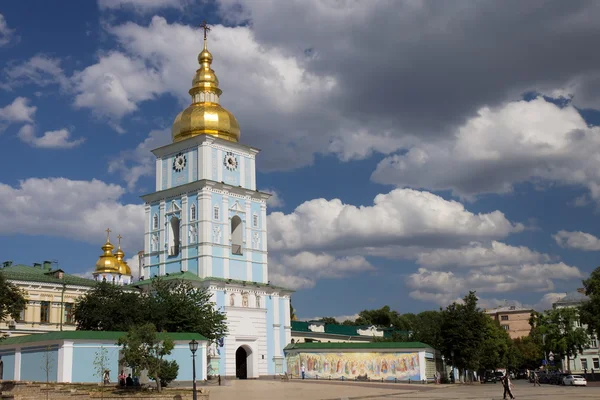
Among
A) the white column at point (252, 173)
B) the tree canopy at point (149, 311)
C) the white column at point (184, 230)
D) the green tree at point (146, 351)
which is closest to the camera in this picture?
the green tree at point (146, 351)

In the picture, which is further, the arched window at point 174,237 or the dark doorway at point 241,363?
the arched window at point 174,237

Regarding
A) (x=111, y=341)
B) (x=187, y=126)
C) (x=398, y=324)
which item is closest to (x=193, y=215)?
(x=187, y=126)

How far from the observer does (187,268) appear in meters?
53.1

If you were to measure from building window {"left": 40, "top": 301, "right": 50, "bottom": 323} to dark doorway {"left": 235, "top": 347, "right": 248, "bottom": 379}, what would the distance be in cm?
1402

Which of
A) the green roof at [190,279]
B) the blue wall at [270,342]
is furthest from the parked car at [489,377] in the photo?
the green roof at [190,279]

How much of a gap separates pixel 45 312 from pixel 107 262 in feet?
68.0

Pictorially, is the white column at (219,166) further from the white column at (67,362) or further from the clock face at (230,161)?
the white column at (67,362)

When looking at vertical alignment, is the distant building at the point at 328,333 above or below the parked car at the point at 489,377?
above

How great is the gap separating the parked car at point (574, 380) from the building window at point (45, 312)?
36459 mm

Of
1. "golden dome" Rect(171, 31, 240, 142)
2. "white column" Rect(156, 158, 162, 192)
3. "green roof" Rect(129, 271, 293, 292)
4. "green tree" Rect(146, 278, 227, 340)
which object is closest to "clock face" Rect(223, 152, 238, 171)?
"golden dome" Rect(171, 31, 240, 142)

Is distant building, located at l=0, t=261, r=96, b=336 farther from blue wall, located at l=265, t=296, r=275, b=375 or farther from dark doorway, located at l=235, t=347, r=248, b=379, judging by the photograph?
blue wall, located at l=265, t=296, r=275, b=375

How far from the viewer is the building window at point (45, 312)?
155 ft

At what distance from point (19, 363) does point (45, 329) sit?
10252 millimetres

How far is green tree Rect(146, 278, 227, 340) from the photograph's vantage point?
4278 cm
